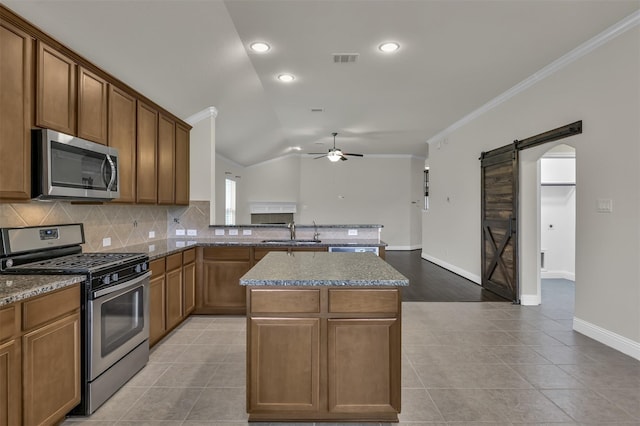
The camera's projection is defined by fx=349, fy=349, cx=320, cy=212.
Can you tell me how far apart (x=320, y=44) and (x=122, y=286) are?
2790 mm

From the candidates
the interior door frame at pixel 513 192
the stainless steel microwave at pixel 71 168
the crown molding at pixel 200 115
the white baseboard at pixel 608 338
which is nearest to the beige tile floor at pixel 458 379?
the white baseboard at pixel 608 338

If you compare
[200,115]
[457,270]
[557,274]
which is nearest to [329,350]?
[200,115]

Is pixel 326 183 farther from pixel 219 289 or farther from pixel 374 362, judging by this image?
pixel 374 362

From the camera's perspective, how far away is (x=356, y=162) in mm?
10492

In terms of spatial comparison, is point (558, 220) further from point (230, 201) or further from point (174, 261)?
point (230, 201)

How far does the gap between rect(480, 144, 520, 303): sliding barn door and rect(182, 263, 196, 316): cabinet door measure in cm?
411

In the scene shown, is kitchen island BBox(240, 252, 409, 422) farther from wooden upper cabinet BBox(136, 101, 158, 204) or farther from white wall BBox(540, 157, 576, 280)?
white wall BBox(540, 157, 576, 280)

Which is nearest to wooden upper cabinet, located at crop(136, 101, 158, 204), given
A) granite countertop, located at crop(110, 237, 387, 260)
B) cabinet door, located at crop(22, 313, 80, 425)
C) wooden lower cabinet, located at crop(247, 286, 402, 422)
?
granite countertop, located at crop(110, 237, 387, 260)

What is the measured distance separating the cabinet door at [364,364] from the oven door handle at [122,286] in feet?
4.74

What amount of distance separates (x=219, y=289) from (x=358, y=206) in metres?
6.88

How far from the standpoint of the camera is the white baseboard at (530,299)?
4574mm

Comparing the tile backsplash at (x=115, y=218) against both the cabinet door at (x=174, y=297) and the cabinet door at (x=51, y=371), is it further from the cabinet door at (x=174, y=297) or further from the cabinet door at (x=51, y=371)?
the cabinet door at (x=51, y=371)

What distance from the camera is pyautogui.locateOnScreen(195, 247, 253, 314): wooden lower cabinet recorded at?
410 centimetres

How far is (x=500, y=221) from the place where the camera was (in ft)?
16.4
